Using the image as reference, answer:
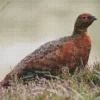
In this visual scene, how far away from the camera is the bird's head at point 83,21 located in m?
12.1

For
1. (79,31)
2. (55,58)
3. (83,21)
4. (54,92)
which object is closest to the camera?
(54,92)

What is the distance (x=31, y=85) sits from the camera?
1054cm

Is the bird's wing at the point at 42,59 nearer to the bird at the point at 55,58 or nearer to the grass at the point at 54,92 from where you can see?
the bird at the point at 55,58

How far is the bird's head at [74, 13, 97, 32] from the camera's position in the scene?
476 inches

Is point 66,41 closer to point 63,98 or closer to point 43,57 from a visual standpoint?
point 43,57

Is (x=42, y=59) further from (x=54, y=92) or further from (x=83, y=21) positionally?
(x=54, y=92)

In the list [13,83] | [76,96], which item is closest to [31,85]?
[13,83]

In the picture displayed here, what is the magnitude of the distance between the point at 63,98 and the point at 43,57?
2.93m

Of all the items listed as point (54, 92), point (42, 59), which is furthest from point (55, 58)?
point (54, 92)

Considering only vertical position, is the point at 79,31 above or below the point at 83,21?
below

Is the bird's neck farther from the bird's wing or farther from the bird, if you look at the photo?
the bird's wing

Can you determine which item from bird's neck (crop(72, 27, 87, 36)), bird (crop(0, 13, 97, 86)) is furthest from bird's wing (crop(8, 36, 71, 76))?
bird's neck (crop(72, 27, 87, 36))

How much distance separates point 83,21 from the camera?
12133 mm

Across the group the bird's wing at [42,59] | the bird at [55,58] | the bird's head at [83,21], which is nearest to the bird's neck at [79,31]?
the bird's head at [83,21]
